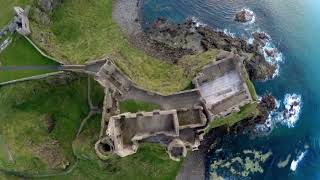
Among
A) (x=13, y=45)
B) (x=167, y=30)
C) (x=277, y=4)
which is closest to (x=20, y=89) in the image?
(x=13, y=45)

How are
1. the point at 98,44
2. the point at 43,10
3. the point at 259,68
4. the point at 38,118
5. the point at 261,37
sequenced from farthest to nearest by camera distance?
the point at 261,37, the point at 259,68, the point at 98,44, the point at 43,10, the point at 38,118

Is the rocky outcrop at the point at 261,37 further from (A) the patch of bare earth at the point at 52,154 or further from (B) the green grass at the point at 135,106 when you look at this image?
(A) the patch of bare earth at the point at 52,154

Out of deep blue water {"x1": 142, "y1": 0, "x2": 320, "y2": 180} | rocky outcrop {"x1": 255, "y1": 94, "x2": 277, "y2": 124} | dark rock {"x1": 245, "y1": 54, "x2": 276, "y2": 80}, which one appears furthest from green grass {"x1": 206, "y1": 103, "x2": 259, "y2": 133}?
dark rock {"x1": 245, "y1": 54, "x2": 276, "y2": 80}

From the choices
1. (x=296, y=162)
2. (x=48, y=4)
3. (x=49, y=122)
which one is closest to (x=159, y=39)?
(x=48, y=4)

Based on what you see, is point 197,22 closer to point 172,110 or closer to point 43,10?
point 172,110

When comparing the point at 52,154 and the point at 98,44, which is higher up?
the point at 98,44

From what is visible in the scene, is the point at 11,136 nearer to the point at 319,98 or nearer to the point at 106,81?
the point at 106,81

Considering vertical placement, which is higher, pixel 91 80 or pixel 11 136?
pixel 91 80

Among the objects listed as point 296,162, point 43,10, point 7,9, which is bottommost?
point 296,162
